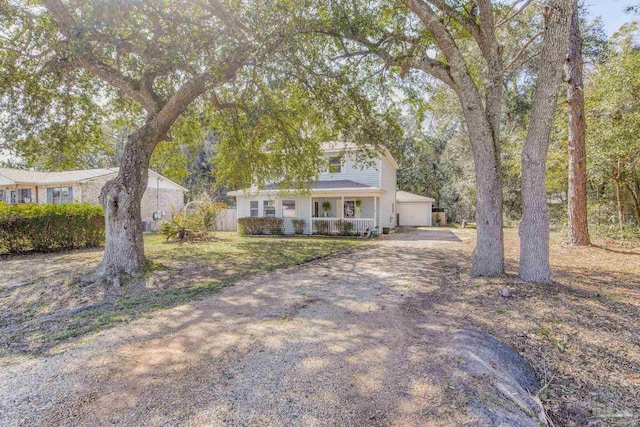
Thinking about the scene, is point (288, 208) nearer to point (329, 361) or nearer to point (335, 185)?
point (335, 185)

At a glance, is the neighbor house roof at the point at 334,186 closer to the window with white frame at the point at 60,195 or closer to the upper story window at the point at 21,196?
the window with white frame at the point at 60,195

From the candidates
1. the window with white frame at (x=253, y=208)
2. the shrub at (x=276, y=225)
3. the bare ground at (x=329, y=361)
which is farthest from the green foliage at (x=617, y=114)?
the window with white frame at (x=253, y=208)

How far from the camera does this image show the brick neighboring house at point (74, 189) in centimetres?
1986

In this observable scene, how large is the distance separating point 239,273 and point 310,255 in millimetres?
3261

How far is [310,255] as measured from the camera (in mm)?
10633

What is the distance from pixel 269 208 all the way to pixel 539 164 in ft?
51.2

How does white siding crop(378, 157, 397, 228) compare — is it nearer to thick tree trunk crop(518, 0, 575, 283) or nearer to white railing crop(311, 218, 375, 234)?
white railing crop(311, 218, 375, 234)

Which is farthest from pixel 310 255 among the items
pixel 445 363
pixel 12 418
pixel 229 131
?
pixel 12 418

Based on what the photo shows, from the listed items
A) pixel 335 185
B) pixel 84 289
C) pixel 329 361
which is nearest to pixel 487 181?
pixel 329 361

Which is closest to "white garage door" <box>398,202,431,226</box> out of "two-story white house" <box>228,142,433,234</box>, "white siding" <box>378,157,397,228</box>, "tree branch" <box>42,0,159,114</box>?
"white siding" <box>378,157,397,228</box>

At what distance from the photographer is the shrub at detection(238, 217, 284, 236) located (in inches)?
736

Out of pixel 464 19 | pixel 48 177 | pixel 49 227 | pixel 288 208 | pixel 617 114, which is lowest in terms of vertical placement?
pixel 49 227

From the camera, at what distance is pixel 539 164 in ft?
18.5

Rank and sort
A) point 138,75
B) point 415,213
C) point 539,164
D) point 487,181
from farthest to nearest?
1. point 415,213
2. point 138,75
3. point 487,181
4. point 539,164
